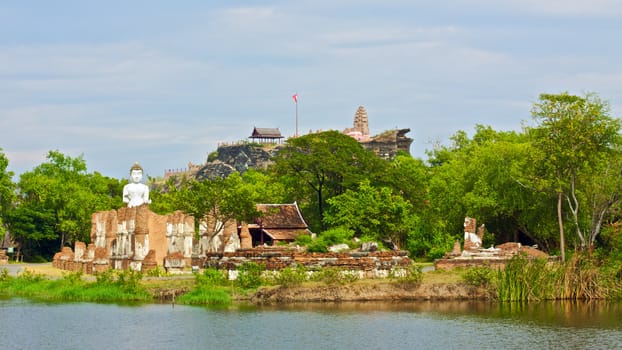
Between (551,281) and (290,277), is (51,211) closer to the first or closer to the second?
(290,277)

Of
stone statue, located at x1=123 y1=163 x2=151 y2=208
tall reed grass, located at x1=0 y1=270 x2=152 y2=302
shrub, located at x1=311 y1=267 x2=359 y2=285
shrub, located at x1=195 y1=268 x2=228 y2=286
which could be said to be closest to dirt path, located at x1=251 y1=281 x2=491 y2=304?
shrub, located at x1=311 y1=267 x2=359 y2=285

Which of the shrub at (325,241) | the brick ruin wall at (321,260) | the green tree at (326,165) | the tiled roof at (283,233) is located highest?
the green tree at (326,165)

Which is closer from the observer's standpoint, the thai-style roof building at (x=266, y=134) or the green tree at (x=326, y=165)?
the green tree at (x=326, y=165)

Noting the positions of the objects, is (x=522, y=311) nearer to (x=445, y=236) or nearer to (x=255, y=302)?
(x=255, y=302)

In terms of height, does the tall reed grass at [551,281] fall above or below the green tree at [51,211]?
below

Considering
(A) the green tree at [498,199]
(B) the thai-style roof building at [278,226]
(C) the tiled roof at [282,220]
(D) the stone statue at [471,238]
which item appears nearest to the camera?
(D) the stone statue at [471,238]

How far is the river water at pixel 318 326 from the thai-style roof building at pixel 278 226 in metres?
22.0

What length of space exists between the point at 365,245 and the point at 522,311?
780 centimetres

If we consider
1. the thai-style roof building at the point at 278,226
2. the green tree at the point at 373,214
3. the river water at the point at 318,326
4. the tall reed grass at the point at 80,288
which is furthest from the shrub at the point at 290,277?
the thai-style roof building at the point at 278,226

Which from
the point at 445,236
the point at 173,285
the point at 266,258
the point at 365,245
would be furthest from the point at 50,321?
the point at 445,236

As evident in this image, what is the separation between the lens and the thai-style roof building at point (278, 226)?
5712 cm

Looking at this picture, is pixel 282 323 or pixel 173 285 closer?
pixel 282 323

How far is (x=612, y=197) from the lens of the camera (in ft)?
138

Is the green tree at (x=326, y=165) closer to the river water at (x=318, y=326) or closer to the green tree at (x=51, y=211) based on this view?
the green tree at (x=51, y=211)
